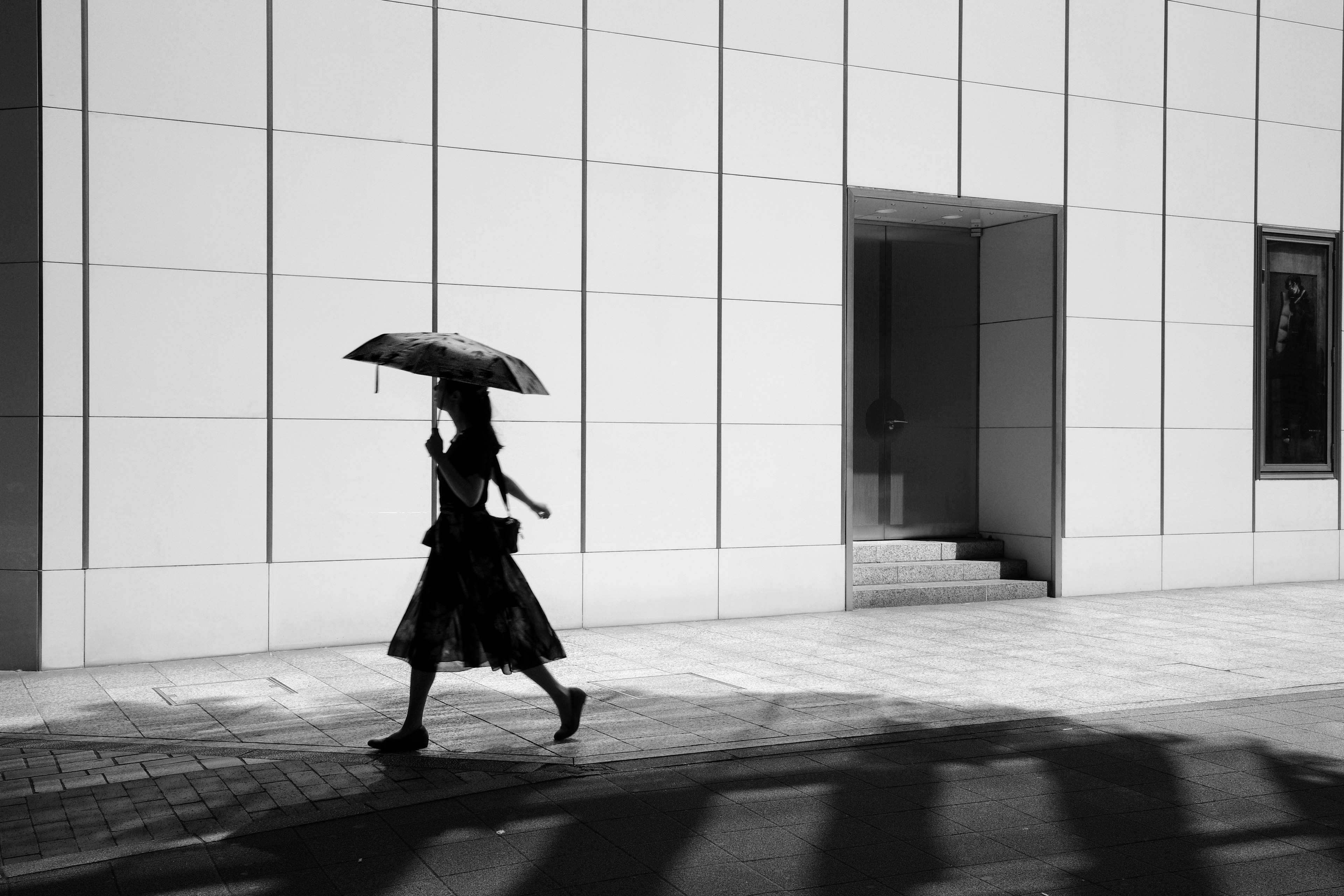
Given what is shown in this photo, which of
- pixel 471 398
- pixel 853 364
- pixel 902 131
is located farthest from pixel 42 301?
pixel 902 131

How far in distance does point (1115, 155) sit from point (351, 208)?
7828 mm

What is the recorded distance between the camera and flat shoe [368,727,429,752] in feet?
21.3

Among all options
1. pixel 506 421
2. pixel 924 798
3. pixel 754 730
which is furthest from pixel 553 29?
pixel 924 798

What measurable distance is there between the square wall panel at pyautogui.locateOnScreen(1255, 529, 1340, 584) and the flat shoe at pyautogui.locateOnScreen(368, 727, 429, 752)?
11036mm

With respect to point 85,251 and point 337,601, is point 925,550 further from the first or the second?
point 85,251

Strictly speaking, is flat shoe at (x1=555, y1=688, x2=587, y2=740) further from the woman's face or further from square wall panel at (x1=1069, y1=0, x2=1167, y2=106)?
square wall panel at (x1=1069, y1=0, x2=1167, y2=106)

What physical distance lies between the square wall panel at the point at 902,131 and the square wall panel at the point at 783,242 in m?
0.50

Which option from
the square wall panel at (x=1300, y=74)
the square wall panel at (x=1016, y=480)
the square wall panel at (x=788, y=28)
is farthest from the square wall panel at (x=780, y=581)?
the square wall panel at (x=1300, y=74)

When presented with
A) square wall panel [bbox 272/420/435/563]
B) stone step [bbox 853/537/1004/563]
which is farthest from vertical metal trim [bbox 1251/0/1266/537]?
square wall panel [bbox 272/420/435/563]

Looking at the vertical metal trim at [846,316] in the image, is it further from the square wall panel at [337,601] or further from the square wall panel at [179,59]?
the square wall panel at [179,59]

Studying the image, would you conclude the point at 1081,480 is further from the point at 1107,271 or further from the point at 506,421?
the point at 506,421

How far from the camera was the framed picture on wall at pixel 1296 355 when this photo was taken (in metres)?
14.8

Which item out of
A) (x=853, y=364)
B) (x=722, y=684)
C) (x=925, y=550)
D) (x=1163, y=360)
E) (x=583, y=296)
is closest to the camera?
(x=722, y=684)

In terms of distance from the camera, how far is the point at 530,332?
36.3 feet
